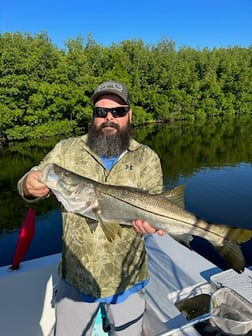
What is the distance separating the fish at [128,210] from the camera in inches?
105

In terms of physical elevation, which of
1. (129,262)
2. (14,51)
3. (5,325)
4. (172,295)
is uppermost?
(14,51)

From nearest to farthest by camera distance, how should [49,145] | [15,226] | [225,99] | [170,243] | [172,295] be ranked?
[172,295] → [170,243] → [15,226] → [49,145] → [225,99]

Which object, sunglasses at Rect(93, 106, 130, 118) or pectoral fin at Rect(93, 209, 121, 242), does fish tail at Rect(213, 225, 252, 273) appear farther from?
sunglasses at Rect(93, 106, 130, 118)

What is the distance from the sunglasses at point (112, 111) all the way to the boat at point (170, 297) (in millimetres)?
1957

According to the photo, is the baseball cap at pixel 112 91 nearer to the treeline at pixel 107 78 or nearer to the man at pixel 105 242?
the man at pixel 105 242

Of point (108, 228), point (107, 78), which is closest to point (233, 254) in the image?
point (108, 228)

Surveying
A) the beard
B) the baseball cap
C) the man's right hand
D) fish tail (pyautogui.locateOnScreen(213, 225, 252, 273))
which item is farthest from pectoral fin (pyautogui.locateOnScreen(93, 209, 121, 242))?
the baseball cap

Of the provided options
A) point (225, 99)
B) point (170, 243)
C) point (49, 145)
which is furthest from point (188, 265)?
point (225, 99)

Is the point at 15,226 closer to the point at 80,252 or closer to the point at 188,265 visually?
the point at 188,265

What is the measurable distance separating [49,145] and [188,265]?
91.0ft

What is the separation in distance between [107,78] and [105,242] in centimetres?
4218

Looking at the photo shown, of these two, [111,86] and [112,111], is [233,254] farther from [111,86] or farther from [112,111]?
[111,86]

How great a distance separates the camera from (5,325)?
4.08 meters

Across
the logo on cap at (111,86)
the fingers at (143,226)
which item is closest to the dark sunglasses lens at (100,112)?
the logo on cap at (111,86)
